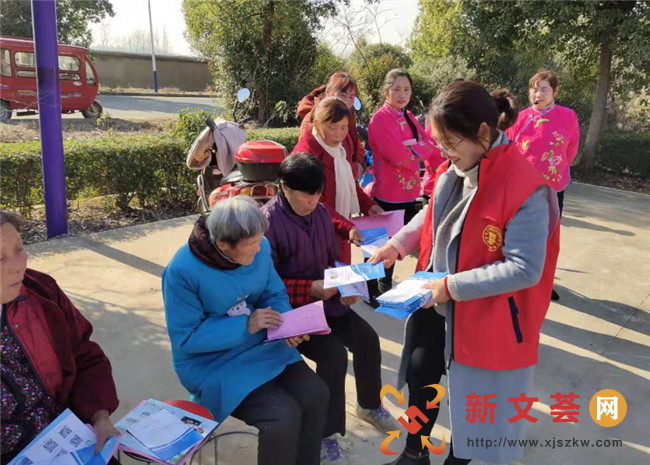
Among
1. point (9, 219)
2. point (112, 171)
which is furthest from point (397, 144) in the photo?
point (112, 171)

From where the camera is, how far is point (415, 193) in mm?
4320

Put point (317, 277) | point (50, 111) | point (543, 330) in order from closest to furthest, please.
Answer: point (317, 277) < point (543, 330) < point (50, 111)

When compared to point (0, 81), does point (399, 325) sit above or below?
below

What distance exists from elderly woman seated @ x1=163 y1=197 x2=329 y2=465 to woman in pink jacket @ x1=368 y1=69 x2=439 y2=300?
2.09 meters

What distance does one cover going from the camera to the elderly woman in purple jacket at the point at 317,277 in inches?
101

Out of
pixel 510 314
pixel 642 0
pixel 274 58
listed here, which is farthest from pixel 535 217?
pixel 274 58

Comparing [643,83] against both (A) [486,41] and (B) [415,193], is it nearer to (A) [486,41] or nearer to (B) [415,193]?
(A) [486,41]

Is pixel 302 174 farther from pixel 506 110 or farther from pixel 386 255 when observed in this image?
A: pixel 506 110

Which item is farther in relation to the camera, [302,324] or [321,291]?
[321,291]

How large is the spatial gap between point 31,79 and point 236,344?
16.0 metres

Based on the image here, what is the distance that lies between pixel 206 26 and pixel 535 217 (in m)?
14.3

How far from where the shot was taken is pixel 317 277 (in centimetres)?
276

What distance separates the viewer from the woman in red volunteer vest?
1875 millimetres

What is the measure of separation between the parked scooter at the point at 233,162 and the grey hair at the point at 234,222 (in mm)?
796
